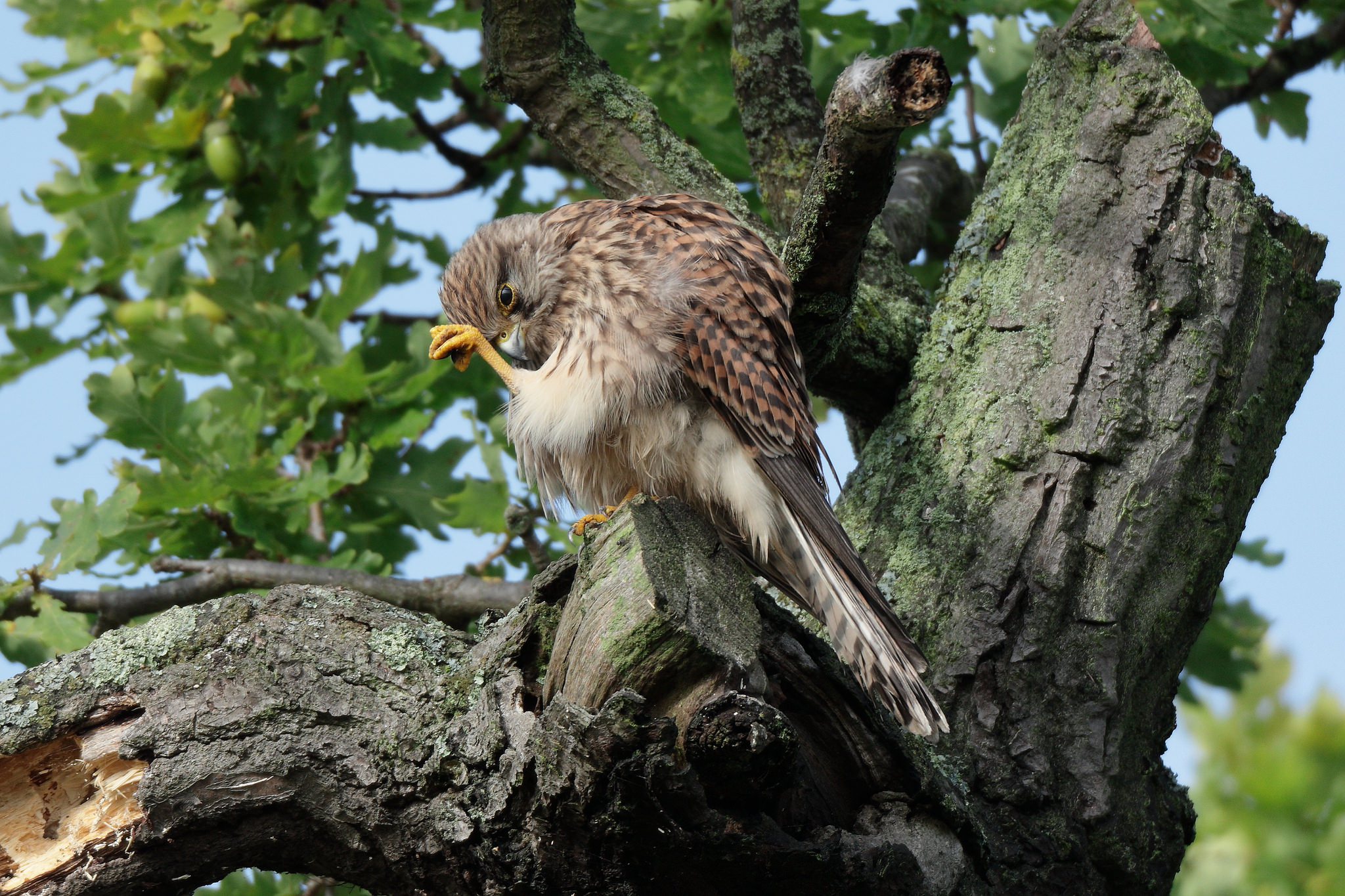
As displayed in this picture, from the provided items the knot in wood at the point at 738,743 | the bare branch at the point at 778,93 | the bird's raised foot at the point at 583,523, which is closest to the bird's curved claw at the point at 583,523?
the bird's raised foot at the point at 583,523

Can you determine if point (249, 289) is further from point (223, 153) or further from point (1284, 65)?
point (1284, 65)

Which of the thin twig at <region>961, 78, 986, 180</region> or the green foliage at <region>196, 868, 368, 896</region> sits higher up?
the thin twig at <region>961, 78, 986, 180</region>

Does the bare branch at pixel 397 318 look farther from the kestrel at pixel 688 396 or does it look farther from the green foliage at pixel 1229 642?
the green foliage at pixel 1229 642

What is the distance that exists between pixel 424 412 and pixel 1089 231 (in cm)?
228

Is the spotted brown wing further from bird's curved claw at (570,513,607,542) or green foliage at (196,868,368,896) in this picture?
green foliage at (196,868,368,896)

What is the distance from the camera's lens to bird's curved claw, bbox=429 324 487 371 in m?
3.10

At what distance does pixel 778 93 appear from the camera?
3.52 m

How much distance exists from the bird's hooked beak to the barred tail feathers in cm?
106

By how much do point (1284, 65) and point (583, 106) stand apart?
129 inches

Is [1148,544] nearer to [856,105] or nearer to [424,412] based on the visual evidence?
[856,105]

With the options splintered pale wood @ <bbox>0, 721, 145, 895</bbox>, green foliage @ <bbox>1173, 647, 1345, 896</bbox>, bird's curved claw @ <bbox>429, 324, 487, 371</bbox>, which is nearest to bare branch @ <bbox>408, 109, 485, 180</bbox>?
bird's curved claw @ <bbox>429, 324, 487, 371</bbox>

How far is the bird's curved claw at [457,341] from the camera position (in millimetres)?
3098

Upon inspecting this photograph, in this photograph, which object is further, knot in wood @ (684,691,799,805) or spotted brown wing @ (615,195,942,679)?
spotted brown wing @ (615,195,942,679)

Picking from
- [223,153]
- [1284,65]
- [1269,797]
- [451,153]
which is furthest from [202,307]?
[1269,797]
